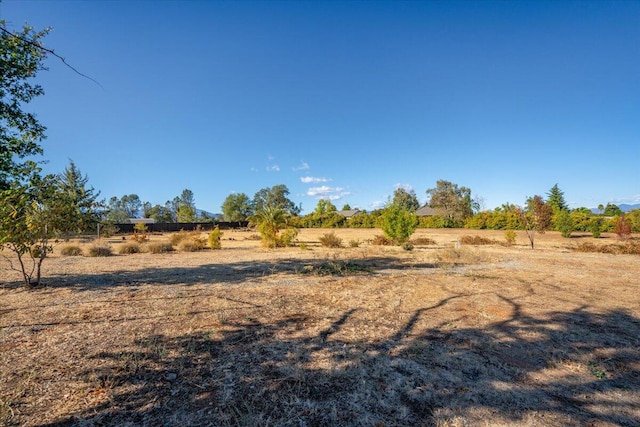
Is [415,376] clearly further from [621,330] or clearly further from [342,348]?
[621,330]

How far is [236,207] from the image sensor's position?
77.0 m

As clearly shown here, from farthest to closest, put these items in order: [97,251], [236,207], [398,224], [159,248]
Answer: [236,207]
[398,224]
[159,248]
[97,251]

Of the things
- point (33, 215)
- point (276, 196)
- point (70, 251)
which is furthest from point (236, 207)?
point (33, 215)

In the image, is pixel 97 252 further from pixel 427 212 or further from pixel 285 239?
pixel 427 212

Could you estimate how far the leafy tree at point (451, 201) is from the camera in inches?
2400

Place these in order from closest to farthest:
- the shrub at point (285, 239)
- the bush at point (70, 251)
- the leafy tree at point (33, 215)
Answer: the leafy tree at point (33, 215), the bush at point (70, 251), the shrub at point (285, 239)

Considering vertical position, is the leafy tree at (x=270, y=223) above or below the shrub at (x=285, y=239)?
above

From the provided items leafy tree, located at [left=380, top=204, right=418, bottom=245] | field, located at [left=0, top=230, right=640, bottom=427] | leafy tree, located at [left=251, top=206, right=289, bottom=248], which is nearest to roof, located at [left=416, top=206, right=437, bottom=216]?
leafy tree, located at [left=380, top=204, right=418, bottom=245]

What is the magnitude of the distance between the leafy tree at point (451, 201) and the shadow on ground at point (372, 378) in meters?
59.8

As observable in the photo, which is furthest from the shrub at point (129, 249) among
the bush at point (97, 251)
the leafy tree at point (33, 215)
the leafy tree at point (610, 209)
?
the leafy tree at point (610, 209)

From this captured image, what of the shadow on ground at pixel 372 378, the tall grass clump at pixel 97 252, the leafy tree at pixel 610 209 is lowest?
the shadow on ground at pixel 372 378

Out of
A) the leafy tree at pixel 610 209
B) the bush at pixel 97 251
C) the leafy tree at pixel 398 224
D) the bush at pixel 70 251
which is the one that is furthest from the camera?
the leafy tree at pixel 610 209

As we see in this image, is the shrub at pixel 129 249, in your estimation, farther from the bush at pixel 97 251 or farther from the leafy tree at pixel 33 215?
the leafy tree at pixel 33 215

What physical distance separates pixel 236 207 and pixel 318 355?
76342mm
